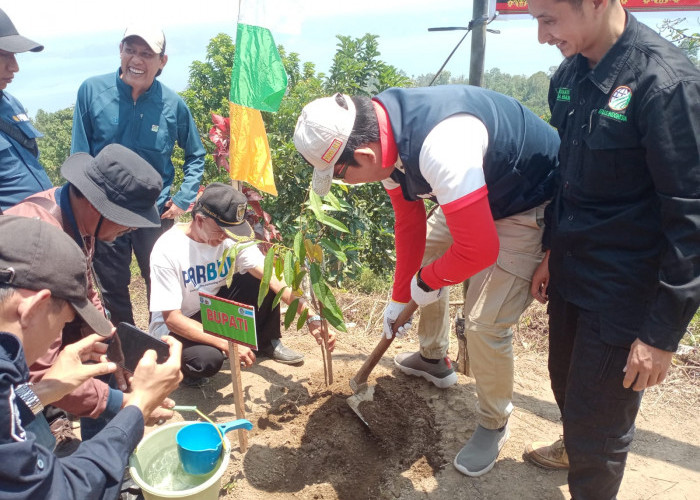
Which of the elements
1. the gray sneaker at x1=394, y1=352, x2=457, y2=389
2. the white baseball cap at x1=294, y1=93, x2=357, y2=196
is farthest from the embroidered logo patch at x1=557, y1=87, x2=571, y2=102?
the gray sneaker at x1=394, y1=352, x2=457, y2=389

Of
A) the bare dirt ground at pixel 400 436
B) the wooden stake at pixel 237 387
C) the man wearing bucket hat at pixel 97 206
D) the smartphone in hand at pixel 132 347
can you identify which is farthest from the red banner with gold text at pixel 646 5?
the smartphone in hand at pixel 132 347

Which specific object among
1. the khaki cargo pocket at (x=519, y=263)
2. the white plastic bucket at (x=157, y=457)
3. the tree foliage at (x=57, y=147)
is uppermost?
the khaki cargo pocket at (x=519, y=263)

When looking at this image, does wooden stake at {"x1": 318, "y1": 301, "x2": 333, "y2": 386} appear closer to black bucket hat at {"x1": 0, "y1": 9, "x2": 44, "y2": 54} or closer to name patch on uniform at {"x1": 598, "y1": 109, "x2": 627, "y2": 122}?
name patch on uniform at {"x1": 598, "y1": 109, "x2": 627, "y2": 122}

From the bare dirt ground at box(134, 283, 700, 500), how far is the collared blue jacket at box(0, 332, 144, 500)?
39.1 inches

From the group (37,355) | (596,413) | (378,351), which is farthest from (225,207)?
(596,413)

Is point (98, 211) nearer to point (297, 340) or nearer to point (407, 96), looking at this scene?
point (407, 96)

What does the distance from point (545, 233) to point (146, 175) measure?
5.42 feet

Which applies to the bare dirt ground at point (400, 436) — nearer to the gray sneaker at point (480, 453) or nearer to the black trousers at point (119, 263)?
the gray sneaker at point (480, 453)

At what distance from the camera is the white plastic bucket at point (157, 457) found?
165 cm

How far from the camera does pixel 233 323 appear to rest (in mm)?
2225

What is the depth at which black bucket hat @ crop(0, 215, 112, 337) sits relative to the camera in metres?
1.26

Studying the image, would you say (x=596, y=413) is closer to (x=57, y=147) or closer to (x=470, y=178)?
(x=470, y=178)

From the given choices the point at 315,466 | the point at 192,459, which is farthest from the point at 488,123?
the point at 315,466

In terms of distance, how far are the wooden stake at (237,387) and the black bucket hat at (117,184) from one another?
69 centimetres
